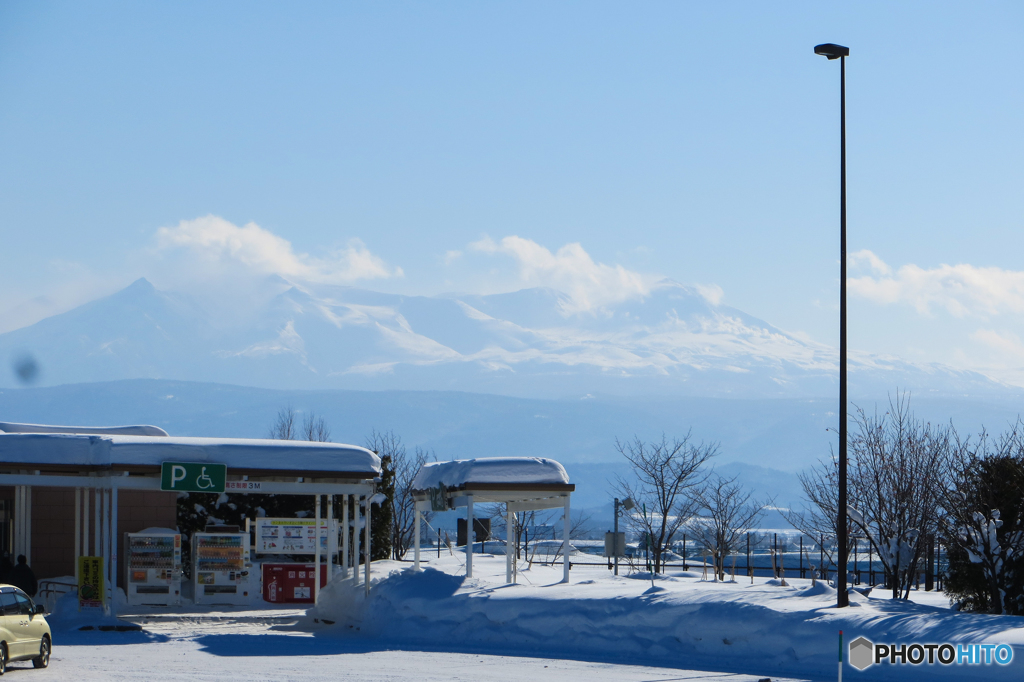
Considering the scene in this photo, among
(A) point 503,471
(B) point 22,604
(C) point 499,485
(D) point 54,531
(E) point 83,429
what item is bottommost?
(D) point 54,531

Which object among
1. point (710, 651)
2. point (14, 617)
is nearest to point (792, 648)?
point (710, 651)

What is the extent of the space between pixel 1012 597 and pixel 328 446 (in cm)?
1533

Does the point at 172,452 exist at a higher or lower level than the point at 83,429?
lower

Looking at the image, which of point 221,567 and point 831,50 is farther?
point 221,567

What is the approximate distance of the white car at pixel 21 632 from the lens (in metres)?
16.1

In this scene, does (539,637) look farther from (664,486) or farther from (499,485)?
(664,486)

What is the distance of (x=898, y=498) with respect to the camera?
2500 centimetres

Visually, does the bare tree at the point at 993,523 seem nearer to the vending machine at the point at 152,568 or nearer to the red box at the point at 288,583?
the red box at the point at 288,583

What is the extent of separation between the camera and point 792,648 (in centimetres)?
1820

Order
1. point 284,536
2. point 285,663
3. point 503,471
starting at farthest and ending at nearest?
point 284,536 < point 503,471 < point 285,663

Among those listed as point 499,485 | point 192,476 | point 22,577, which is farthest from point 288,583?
point 499,485

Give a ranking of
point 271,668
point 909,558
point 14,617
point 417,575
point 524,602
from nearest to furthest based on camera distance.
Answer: point 14,617, point 271,668, point 524,602, point 417,575, point 909,558

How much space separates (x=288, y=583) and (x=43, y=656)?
12979 millimetres

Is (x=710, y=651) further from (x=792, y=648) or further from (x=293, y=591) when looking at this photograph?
(x=293, y=591)
